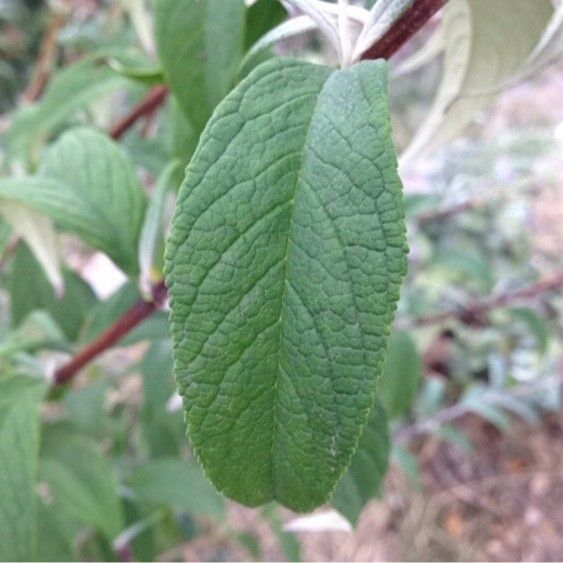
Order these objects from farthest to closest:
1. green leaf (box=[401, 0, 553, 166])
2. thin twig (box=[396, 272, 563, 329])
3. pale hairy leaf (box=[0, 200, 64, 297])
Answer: thin twig (box=[396, 272, 563, 329]) < pale hairy leaf (box=[0, 200, 64, 297]) < green leaf (box=[401, 0, 553, 166])

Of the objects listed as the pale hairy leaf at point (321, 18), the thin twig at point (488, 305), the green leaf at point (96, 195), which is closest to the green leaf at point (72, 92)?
the green leaf at point (96, 195)

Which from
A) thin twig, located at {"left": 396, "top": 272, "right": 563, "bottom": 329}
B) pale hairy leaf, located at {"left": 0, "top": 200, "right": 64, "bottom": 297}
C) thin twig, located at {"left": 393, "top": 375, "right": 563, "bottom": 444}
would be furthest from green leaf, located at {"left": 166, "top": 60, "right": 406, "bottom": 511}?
thin twig, located at {"left": 393, "top": 375, "right": 563, "bottom": 444}

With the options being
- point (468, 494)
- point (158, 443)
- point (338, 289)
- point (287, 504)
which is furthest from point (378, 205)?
point (468, 494)

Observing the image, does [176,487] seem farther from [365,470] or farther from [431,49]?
[431,49]

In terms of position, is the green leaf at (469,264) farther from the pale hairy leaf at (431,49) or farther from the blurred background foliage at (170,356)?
the pale hairy leaf at (431,49)

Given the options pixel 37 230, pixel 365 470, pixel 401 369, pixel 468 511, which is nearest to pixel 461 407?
pixel 468 511

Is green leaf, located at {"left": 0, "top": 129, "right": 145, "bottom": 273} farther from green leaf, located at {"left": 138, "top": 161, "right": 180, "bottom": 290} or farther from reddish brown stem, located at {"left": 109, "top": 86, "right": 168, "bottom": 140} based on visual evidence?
reddish brown stem, located at {"left": 109, "top": 86, "right": 168, "bottom": 140}
